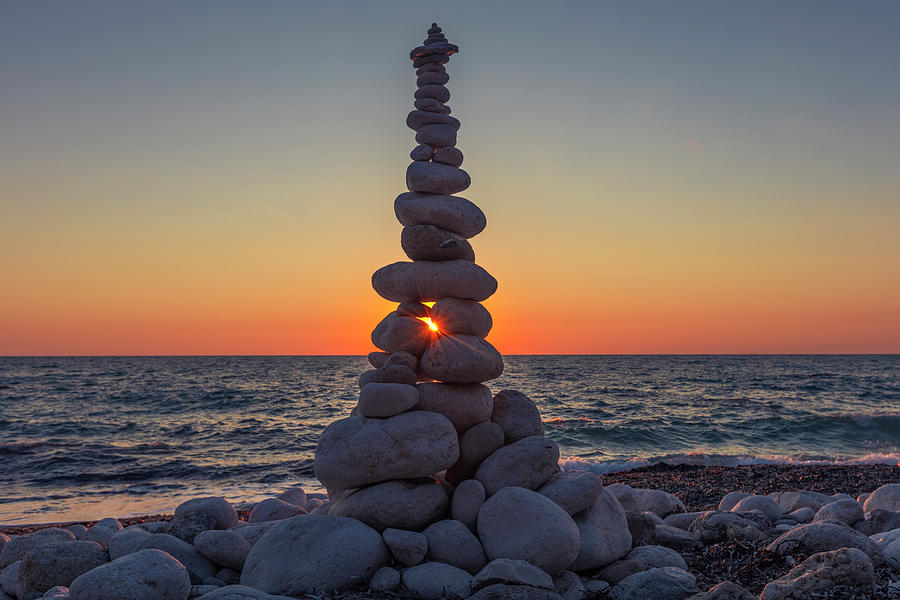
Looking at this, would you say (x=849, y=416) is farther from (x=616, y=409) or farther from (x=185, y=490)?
(x=185, y=490)

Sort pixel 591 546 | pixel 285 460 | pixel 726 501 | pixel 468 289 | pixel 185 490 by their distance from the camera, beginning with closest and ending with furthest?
pixel 591 546 < pixel 468 289 < pixel 726 501 < pixel 185 490 < pixel 285 460

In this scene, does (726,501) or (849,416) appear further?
(849,416)

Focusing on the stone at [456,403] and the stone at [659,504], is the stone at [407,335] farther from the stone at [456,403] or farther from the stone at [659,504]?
the stone at [659,504]

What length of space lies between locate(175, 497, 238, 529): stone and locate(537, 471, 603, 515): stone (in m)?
4.08

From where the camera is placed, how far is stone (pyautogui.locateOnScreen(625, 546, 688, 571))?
671 cm

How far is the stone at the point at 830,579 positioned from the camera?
492cm

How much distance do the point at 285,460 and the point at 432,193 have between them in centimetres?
1267

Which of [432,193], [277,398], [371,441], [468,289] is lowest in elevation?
[277,398]

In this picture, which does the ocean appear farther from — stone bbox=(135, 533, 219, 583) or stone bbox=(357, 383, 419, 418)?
stone bbox=(357, 383, 419, 418)

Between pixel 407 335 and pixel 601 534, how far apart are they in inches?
124

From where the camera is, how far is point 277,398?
38781 millimetres

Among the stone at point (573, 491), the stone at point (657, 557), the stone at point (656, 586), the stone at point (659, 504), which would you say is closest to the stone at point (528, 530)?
the stone at point (573, 491)

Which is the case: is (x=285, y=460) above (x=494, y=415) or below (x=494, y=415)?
below

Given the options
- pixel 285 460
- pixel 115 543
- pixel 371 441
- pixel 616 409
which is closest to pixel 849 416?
pixel 616 409
